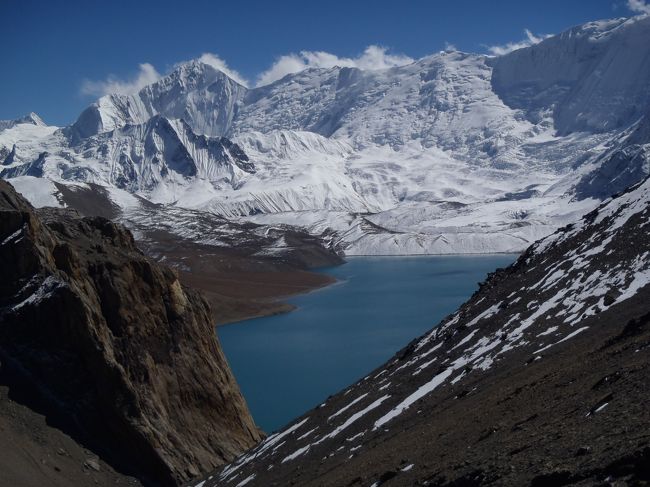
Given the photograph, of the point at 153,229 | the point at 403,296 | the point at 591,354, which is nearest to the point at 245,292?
the point at 403,296

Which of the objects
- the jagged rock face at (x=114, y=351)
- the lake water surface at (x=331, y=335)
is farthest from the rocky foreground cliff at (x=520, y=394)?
the lake water surface at (x=331, y=335)

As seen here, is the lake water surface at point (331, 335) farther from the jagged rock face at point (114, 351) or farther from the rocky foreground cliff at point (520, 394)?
the rocky foreground cliff at point (520, 394)

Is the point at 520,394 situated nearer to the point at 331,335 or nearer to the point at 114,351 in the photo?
the point at 114,351

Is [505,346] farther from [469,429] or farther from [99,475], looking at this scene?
[99,475]

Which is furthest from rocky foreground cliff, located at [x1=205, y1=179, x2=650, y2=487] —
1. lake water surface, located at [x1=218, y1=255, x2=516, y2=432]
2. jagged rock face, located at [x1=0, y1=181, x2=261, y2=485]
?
lake water surface, located at [x1=218, y1=255, x2=516, y2=432]

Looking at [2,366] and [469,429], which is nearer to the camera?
[469,429]

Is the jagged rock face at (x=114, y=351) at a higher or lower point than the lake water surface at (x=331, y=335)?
higher

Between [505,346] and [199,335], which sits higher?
[199,335]
